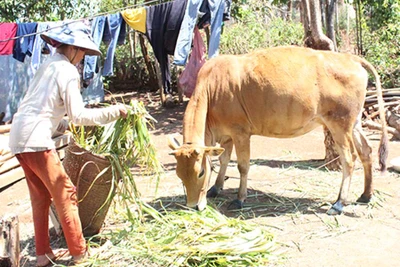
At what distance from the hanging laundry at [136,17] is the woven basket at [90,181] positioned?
16.7ft

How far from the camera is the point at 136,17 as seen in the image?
30.9 ft

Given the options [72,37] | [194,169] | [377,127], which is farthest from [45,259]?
[377,127]

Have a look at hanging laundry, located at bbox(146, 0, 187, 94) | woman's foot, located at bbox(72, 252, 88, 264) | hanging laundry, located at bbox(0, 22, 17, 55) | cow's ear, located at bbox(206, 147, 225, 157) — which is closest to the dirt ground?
woman's foot, located at bbox(72, 252, 88, 264)

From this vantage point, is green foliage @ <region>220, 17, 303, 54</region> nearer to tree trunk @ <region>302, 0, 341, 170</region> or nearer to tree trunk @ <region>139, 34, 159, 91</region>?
tree trunk @ <region>139, 34, 159, 91</region>

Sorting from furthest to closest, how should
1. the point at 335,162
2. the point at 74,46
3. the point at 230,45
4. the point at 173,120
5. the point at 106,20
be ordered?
the point at 230,45 → the point at 173,120 → the point at 106,20 → the point at 335,162 → the point at 74,46

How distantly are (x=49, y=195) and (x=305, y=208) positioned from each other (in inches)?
120

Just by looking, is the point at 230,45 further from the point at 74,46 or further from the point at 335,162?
the point at 74,46

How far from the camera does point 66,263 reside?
14.9 feet

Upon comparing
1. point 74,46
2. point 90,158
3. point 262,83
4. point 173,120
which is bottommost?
point 173,120

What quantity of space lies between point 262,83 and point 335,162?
234 cm

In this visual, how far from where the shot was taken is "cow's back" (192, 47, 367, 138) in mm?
5746

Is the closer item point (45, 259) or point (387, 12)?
point (45, 259)

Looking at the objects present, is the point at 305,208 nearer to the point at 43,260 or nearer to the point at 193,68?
the point at 43,260

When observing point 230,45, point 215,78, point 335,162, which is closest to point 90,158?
point 215,78
